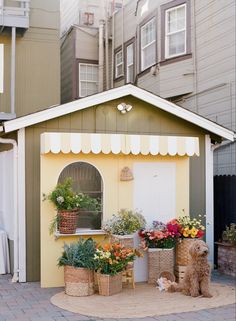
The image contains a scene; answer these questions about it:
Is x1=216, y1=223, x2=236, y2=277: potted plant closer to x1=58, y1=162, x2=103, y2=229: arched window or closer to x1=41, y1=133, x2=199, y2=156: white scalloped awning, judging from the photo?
x1=41, y1=133, x2=199, y2=156: white scalloped awning

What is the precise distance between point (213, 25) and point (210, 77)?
1.28m

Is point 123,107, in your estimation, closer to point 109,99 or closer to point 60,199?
point 109,99

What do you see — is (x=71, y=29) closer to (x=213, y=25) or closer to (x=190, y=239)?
(x=213, y=25)

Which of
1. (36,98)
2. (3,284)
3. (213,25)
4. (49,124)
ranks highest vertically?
(213,25)

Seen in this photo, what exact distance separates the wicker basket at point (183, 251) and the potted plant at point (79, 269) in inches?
63.4

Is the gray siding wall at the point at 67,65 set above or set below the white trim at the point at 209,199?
above

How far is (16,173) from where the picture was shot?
873 centimetres

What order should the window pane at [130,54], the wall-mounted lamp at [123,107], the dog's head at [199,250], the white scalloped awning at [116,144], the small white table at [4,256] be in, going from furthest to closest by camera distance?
1. the window pane at [130,54]
2. the small white table at [4,256]
3. the wall-mounted lamp at [123,107]
4. the white scalloped awning at [116,144]
5. the dog's head at [199,250]

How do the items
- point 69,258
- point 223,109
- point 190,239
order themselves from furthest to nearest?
point 223,109
point 190,239
point 69,258

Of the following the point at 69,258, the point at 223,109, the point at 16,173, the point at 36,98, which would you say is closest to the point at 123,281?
the point at 69,258

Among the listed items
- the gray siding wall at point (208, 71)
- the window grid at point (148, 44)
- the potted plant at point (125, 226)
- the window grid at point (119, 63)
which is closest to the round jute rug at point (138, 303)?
the potted plant at point (125, 226)

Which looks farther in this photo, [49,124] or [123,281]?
[49,124]

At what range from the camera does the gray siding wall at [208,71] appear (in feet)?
38.1

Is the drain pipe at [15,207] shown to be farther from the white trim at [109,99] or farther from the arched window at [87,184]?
the arched window at [87,184]
